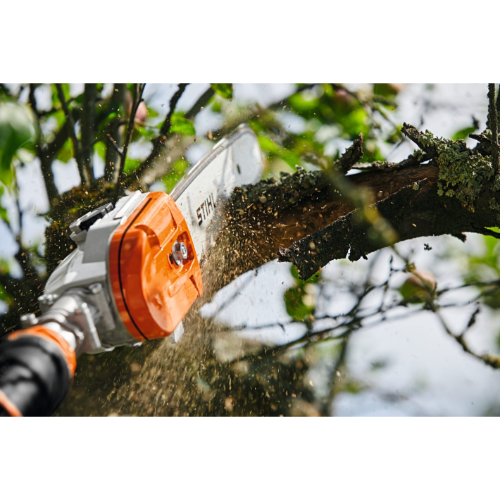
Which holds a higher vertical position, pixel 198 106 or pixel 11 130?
pixel 198 106

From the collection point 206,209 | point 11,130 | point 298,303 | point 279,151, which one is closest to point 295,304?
point 298,303

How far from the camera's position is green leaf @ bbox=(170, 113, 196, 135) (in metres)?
2.38

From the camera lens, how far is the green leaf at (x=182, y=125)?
2.38m

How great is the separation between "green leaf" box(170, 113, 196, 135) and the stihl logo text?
58 cm

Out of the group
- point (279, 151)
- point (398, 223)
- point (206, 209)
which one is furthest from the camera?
point (279, 151)

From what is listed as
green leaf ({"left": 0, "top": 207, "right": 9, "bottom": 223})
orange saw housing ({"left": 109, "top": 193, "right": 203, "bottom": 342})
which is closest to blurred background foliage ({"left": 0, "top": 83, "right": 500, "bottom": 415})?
green leaf ({"left": 0, "top": 207, "right": 9, "bottom": 223})

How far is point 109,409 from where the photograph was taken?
1.91 m

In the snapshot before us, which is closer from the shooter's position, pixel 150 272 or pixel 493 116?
pixel 150 272

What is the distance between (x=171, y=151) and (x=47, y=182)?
2.52 feet

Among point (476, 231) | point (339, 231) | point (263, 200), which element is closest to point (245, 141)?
point (263, 200)

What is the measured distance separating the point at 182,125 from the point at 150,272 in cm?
136

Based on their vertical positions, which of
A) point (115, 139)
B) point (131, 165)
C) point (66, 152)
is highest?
point (115, 139)

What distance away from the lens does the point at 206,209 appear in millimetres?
2006

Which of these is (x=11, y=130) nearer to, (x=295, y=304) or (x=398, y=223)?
(x=398, y=223)
